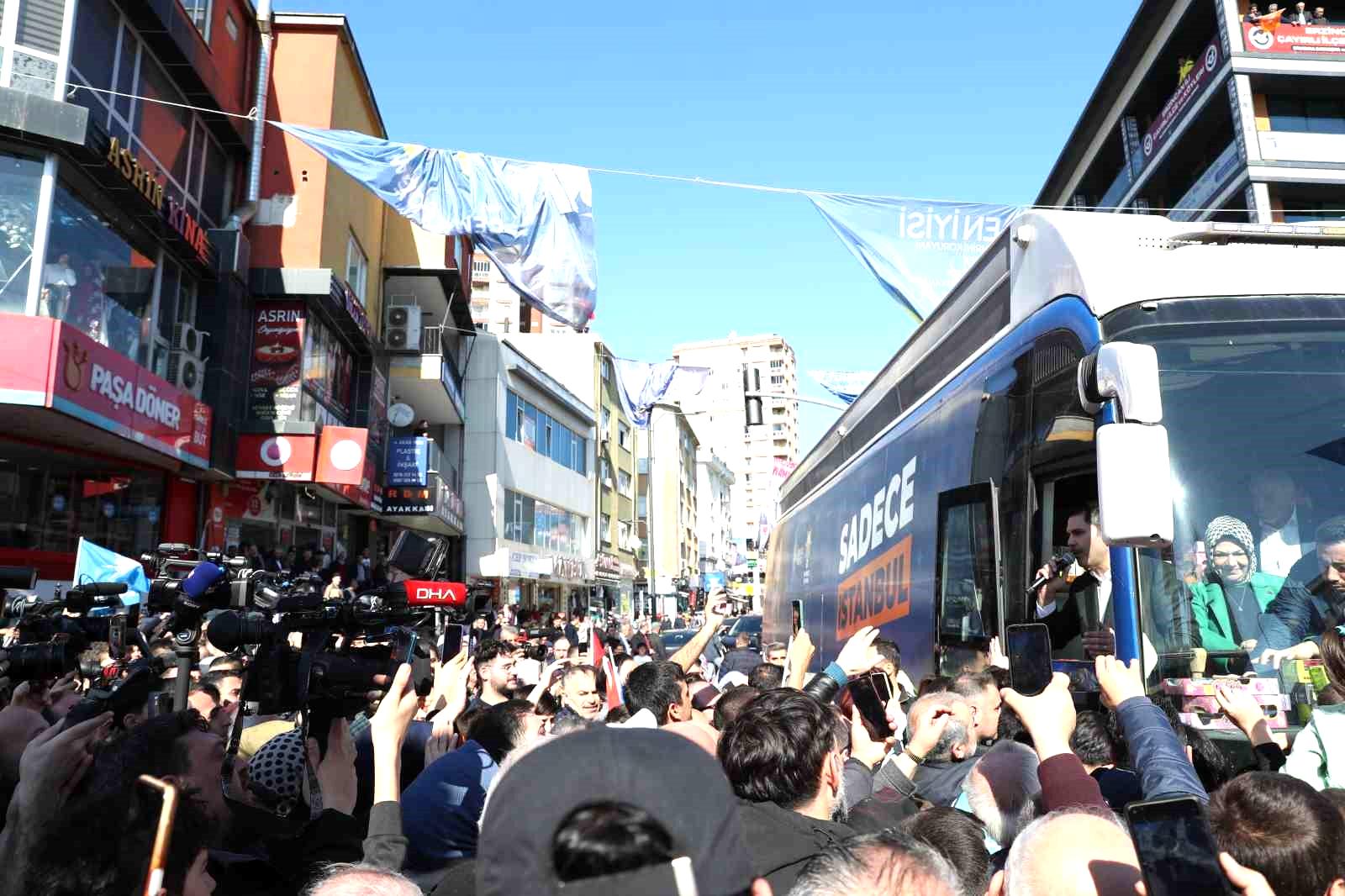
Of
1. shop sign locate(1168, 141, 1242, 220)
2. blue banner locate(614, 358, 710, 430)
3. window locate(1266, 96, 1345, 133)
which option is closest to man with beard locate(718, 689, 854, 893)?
blue banner locate(614, 358, 710, 430)

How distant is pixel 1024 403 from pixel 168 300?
45.0ft

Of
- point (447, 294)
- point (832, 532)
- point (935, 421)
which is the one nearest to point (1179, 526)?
point (935, 421)

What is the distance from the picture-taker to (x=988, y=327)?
667 cm

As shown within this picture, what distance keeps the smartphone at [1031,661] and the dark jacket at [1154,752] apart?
0.24 meters

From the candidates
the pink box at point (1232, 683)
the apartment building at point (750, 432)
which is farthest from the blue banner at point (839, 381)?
the apartment building at point (750, 432)

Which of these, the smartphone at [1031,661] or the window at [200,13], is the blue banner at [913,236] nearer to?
the smartphone at [1031,661]

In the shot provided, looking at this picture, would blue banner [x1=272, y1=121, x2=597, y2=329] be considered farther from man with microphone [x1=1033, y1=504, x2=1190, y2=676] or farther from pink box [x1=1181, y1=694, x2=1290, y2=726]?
pink box [x1=1181, y1=694, x2=1290, y2=726]

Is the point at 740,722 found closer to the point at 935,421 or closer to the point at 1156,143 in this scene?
the point at 935,421

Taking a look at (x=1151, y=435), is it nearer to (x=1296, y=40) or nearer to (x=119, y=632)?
(x=119, y=632)

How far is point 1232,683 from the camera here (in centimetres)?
394

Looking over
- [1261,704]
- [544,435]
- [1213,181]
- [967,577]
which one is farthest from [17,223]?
[1213,181]

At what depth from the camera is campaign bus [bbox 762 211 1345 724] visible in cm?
409

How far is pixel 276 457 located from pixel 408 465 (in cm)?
746

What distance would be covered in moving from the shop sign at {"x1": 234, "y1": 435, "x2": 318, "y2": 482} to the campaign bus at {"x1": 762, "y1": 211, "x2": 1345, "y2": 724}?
519 inches
